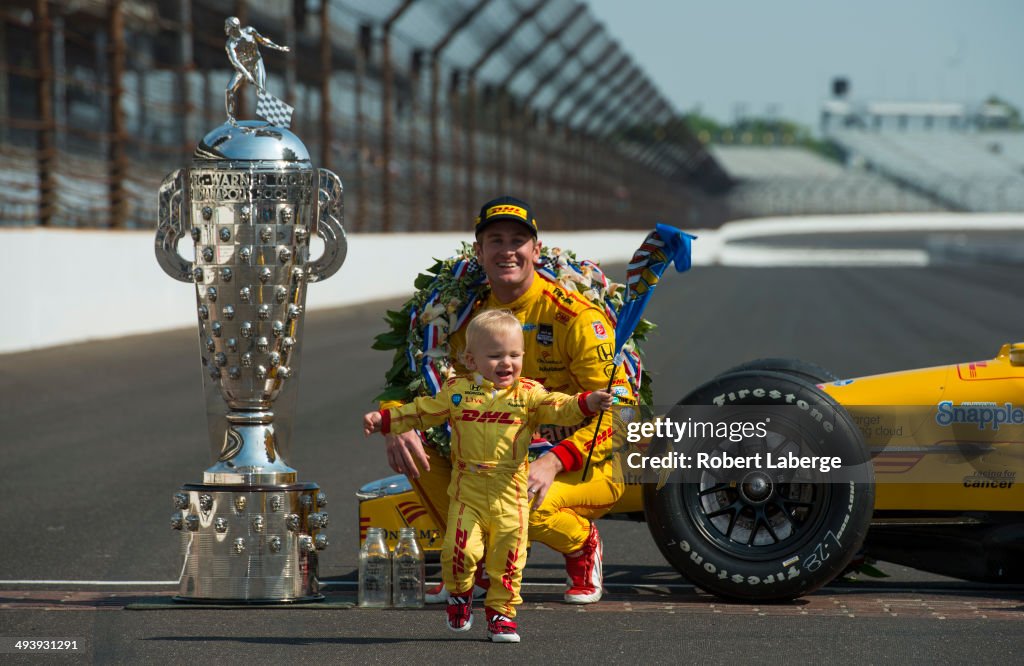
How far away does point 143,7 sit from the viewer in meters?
20.8

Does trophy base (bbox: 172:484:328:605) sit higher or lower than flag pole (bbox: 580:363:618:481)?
lower

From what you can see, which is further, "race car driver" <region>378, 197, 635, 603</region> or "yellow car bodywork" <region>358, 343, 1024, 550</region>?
"yellow car bodywork" <region>358, 343, 1024, 550</region>

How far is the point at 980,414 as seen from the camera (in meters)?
5.45

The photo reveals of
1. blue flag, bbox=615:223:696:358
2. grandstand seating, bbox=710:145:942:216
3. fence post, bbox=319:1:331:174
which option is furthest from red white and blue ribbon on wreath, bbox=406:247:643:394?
grandstand seating, bbox=710:145:942:216

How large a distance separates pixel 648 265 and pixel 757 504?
91 cm

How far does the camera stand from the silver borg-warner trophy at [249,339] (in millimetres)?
5094

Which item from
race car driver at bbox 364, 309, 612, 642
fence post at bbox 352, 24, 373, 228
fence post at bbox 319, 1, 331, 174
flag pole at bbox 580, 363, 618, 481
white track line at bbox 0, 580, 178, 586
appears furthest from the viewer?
fence post at bbox 352, 24, 373, 228

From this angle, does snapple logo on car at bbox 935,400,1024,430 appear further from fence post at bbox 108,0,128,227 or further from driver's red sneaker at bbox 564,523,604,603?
fence post at bbox 108,0,128,227

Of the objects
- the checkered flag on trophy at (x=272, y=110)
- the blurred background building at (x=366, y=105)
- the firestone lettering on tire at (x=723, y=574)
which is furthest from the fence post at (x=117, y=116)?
the firestone lettering on tire at (x=723, y=574)

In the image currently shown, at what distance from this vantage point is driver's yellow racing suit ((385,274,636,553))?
5.07 m

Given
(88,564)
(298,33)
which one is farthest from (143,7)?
(88,564)

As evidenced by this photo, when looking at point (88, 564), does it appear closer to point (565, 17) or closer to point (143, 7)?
point (143, 7)

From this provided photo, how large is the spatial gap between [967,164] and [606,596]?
401 feet

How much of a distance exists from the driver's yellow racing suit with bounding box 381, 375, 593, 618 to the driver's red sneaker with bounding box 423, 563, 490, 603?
387 millimetres
